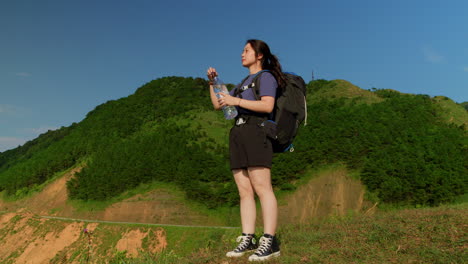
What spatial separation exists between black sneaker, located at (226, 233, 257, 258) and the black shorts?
78 centimetres

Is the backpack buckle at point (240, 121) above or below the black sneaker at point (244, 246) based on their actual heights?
above

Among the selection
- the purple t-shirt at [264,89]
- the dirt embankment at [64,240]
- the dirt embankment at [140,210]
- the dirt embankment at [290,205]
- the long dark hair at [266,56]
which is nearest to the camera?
the purple t-shirt at [264,89]

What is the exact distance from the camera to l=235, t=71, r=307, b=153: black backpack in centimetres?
336

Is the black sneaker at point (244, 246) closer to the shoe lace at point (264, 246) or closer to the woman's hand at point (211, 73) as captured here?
the shoe lace at point (264, 246)

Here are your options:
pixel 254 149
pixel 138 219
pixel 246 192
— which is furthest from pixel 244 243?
pixel 138 219

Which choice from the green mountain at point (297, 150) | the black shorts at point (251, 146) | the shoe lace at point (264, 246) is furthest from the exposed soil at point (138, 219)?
the black shorts at point (251, 146)

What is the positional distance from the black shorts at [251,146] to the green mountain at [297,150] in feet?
44.1

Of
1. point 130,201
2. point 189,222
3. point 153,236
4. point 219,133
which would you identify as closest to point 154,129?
point 219,133

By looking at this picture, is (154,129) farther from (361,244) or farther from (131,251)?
(361,244)

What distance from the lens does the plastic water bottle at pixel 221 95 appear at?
3.47 m

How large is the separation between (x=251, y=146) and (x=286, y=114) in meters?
0.48

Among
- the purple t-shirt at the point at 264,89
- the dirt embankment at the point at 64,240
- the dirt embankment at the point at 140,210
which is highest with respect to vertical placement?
the purple t-shirt at the point at 264,89

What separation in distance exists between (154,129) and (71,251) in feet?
37.7

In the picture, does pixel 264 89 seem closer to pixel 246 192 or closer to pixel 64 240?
pixel 246 192
